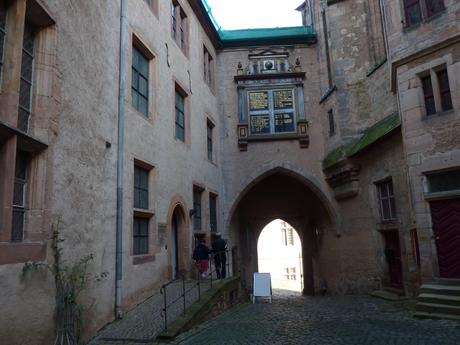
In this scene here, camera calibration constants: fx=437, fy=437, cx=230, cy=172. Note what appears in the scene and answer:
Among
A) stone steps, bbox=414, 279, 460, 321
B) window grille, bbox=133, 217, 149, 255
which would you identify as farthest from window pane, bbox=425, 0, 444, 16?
window grille, bbox=133, 217, 149, 255

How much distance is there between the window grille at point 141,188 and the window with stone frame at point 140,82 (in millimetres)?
1415

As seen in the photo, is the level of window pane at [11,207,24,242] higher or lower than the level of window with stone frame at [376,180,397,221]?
lower

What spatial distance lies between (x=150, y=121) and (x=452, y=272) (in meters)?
7.34

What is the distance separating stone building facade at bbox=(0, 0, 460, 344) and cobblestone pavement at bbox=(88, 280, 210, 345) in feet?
0.85

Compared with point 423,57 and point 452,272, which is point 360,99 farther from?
point 452,272

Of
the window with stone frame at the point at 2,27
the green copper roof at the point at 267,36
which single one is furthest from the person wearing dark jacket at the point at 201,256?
the green copper roof at the point at 267,36

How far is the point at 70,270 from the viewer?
6609 mm

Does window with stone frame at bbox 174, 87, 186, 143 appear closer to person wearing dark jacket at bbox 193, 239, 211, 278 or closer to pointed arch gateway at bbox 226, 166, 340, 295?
person wearing dark jacket at bbox 193, 239, 211, 278

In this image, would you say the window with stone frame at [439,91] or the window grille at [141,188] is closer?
the window grille at [141,188]

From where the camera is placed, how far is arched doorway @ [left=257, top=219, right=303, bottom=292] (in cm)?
3347

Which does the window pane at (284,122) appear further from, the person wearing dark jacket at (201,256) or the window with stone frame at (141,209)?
the window with stone frame at (141,209)

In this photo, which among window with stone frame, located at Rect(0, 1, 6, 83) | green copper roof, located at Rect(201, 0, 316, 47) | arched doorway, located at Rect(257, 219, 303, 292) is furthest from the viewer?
arched doorway, located at Rect(257, 219, 303, 292)

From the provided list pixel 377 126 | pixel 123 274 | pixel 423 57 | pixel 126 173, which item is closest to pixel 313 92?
pixel 377 126

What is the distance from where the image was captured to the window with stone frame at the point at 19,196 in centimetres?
564
